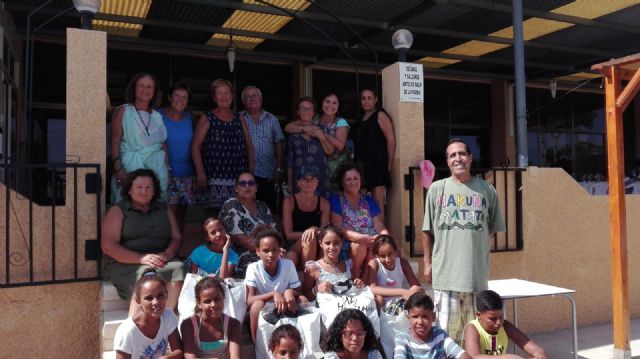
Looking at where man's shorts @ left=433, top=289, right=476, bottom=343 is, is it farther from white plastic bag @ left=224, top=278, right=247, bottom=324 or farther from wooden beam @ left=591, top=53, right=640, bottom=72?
wooden beam @ left=591, top=53, right=640, bottom=72


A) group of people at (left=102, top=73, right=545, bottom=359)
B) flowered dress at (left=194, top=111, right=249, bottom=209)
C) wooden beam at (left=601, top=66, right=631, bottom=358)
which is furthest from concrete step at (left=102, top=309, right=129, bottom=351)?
wooden beam at (left=601, top=66, right=631, bottom=358)

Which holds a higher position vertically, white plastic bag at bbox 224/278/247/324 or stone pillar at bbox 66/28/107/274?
stone pillar at bbox 66/28/107/274

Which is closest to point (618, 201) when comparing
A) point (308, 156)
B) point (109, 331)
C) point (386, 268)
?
point (386, 268)

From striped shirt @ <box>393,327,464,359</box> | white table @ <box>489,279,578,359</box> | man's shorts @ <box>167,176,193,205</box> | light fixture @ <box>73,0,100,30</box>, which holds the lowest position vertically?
striped shirt @ <box>393,327,464,359</box>

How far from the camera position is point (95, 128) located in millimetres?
4117

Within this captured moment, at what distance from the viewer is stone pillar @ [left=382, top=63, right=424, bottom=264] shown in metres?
5.13

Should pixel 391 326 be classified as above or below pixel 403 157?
below

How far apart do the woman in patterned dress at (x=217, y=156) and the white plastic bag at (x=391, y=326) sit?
172 cm

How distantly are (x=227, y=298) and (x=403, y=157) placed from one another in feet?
7.84

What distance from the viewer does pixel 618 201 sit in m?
4.73

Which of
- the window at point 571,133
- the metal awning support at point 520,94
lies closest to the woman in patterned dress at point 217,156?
the metal awning support at point 520,94

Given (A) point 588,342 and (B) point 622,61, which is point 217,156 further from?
(A) point 588,342

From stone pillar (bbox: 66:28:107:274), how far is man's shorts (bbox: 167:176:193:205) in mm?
583

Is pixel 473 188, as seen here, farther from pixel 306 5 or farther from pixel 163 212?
pixel 306 5
